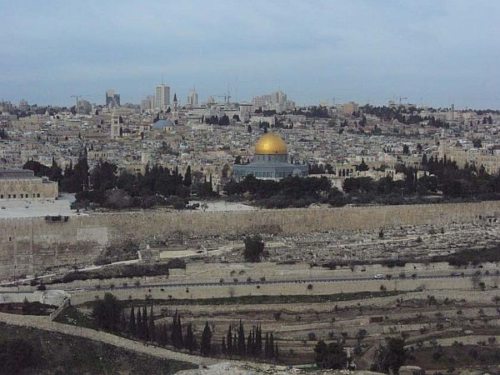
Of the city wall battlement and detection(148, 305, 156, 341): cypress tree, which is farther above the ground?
the city wall battlement

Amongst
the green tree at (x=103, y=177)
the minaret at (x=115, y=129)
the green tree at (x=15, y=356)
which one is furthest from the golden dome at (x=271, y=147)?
the green tree at (x=15, y=356)

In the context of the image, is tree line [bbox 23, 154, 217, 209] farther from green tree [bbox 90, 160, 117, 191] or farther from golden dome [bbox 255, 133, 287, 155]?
golden dome [bbox 255, 133, 287, 155]

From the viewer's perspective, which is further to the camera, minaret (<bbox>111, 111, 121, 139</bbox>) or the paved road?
minaret (<bbox>111, 111, 121, 139</bbox>)

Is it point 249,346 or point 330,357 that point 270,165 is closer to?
point 249,346

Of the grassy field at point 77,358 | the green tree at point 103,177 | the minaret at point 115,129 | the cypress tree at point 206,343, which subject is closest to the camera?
the grassy field at point 77,358

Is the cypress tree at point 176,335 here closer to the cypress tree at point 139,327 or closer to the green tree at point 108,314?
the cypress tree at point 139,327

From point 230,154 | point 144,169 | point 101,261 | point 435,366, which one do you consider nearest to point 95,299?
point 101,261

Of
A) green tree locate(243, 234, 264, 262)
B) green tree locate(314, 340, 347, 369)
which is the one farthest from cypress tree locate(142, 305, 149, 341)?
green tree locate(243, 234, 264, 262)

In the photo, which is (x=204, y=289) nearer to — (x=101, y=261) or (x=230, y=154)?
(x=101, y=261)
